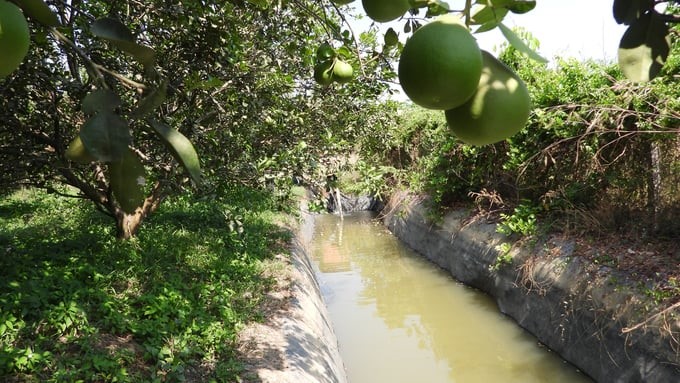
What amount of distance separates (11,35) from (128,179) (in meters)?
→ 0.19

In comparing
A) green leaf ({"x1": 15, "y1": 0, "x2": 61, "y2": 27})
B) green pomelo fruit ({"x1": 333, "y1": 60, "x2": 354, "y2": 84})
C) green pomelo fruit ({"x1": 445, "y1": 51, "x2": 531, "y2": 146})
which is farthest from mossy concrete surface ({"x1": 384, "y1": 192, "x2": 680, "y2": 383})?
green leaf ({"x1": 15, "y1": 0, "x2": 61, "y2": 27})

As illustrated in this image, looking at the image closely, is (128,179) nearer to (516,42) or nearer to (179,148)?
(179,148)

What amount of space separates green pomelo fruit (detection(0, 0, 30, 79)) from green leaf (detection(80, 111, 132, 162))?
138mm

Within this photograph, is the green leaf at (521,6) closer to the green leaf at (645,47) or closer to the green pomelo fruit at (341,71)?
the green leaf at (645,47)

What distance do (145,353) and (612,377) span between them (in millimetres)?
3223

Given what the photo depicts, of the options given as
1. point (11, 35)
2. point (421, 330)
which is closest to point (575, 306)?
point (421, 330)

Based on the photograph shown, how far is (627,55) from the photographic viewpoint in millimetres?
559

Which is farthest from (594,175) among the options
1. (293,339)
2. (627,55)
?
(627,55)

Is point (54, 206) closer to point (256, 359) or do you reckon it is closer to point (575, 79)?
point (256, 359)

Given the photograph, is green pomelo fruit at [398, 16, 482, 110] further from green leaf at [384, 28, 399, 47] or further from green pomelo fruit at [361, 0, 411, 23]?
green leaf at [384, 28, 399, 47]

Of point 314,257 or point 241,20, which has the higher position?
point 241,20

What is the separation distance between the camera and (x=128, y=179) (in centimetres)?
54

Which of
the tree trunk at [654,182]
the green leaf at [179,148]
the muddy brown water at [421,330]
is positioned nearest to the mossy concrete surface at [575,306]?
the muddy brown water at [421,330]

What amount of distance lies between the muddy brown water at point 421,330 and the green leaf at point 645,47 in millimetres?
3979
